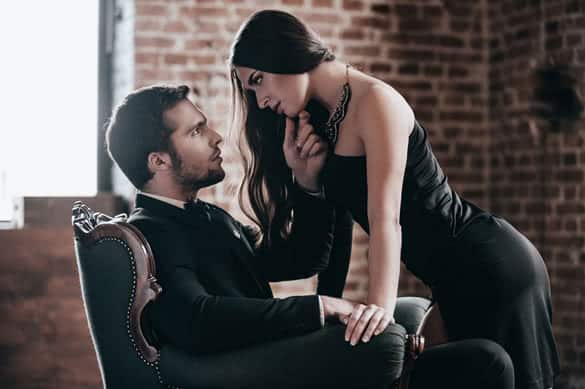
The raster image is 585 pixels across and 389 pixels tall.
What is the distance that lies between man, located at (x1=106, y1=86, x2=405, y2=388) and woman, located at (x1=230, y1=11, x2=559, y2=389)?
5.9 inches

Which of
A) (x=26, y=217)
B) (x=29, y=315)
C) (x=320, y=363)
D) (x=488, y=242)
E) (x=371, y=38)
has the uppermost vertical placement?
(x=371, y=38)

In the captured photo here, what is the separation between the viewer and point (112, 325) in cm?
200

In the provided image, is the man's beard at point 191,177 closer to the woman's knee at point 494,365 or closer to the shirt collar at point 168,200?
the shirt collar at point 168,200

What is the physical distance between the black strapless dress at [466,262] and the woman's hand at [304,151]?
0.20 feet

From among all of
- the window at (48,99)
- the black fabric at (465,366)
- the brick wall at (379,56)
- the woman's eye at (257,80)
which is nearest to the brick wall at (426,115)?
the brick wall at (379,56)

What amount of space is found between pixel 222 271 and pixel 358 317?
1.28 feet

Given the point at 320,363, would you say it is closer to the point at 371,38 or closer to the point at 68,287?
the point at 68,287

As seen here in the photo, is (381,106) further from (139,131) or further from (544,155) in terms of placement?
(544,155)

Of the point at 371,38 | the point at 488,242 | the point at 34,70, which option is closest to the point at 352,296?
the point at 371,38

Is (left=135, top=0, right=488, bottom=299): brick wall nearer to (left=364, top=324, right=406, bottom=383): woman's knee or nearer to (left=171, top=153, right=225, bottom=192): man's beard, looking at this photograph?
(left=171, top=153, right=225, bottom=192): man's beard

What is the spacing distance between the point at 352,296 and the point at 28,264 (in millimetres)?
1639

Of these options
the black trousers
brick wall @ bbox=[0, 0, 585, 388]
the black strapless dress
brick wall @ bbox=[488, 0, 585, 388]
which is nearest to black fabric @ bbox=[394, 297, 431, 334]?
the black strapless dress

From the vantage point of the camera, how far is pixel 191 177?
2223 millimetres

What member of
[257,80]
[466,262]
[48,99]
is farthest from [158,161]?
[48,99]
